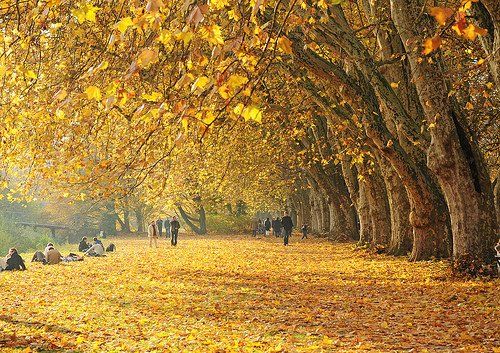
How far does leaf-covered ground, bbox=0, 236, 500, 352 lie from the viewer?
9.25 metres

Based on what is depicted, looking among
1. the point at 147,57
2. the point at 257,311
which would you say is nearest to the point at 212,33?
the point at 147,57

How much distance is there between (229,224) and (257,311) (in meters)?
53.6

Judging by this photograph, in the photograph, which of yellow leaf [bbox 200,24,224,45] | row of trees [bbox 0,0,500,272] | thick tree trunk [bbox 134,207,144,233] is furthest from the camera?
thick tree trunk [bbox 134,207,144,233]

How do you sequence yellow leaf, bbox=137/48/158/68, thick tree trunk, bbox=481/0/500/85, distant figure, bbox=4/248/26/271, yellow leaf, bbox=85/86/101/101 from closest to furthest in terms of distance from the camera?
yellow leaf, bbox=137/48/158/68
yellow leaf, bbox=85/86/101/101
thick tree trunk, bbox=481/0/500/85
distant figure, bbox=4/248/26/271

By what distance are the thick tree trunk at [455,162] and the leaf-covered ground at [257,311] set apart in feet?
3.70

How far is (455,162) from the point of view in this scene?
1473cm

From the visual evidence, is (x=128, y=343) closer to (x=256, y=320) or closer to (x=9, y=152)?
(x=256, y=320)

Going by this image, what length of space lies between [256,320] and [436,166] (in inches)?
233

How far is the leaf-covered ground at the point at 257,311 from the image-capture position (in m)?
9.25

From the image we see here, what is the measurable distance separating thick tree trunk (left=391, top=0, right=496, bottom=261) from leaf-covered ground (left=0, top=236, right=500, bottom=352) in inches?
44.4

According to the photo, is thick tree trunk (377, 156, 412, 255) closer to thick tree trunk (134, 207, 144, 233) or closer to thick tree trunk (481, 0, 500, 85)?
thick tree trunk (481, 0, 500, 85)

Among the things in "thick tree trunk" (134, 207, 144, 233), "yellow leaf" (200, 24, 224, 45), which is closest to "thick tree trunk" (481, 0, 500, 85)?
"yellow leaf" (200, 24, 224, 45)

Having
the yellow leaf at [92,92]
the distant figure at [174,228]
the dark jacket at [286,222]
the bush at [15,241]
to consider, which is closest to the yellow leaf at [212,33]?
the yellow leaf at [92,92]

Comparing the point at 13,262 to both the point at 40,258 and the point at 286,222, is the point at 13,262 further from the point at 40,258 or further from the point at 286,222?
the point at 286,222
